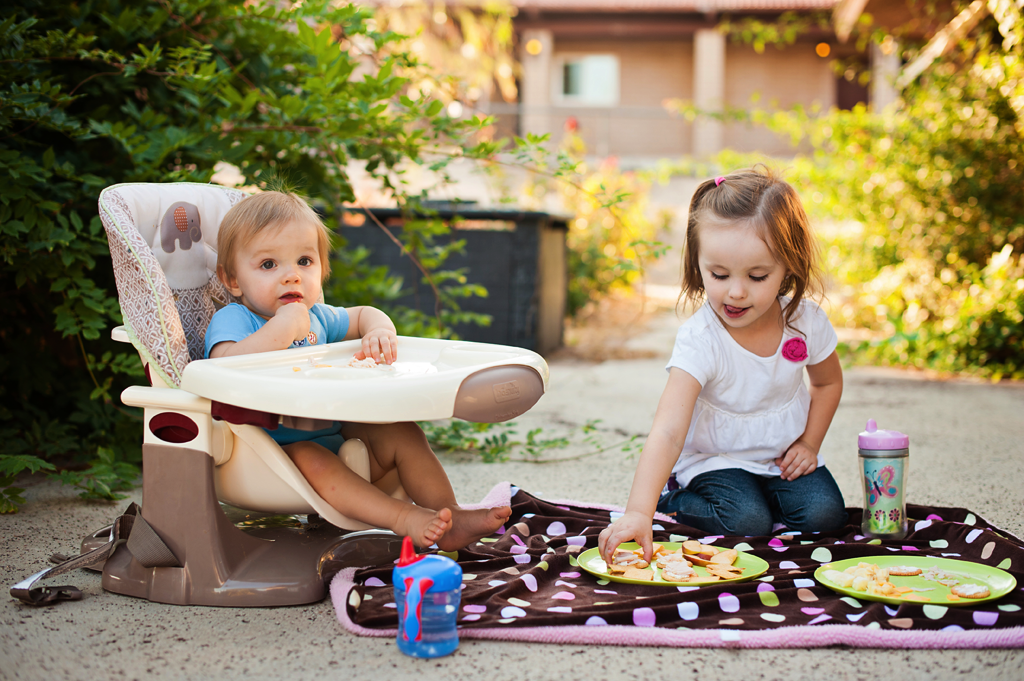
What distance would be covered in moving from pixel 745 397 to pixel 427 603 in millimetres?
1079

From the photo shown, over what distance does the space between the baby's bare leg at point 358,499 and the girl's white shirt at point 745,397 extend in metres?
0.77

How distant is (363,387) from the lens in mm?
1514

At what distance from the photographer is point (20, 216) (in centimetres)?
236

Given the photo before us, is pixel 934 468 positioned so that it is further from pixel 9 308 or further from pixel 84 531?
pixel 9 308

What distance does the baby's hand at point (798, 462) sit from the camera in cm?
221

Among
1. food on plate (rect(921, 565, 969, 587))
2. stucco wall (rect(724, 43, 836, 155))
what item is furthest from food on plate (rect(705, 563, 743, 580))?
stucco wall (rect(724, 43, 836, 155))

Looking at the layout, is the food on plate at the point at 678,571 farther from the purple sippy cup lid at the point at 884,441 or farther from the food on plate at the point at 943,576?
the purple sippy cup lid at the point at 884,441

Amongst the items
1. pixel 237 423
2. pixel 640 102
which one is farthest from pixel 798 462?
pixel 640 102

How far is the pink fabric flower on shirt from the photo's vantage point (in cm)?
217

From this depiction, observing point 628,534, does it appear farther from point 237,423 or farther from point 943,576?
point 237,423

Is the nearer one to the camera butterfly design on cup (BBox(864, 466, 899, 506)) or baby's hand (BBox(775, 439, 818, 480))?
butterfly design on cup (BBox(864, 466, 899, 506))

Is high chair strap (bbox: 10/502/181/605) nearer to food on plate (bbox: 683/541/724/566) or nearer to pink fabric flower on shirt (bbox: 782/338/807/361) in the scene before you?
food on plate (bbox: 683/541/724/566)

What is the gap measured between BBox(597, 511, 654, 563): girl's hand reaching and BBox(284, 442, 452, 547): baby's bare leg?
0.34 meters

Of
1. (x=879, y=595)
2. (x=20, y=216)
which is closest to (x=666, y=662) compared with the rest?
(x=879, y=595)
